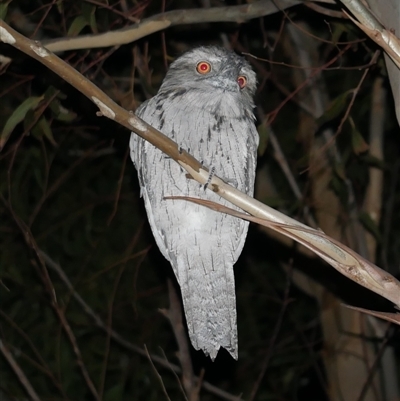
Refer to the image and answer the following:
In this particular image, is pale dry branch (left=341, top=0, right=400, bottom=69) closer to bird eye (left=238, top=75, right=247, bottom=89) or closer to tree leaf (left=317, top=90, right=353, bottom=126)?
bird eye (left=238, top=75, right=247, bottom=89)

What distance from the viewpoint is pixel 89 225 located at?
3752 mm

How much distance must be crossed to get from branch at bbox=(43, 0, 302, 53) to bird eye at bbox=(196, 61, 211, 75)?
0.13 meters

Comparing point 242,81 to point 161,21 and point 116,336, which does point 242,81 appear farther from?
point 116,336

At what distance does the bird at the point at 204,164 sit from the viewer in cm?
202

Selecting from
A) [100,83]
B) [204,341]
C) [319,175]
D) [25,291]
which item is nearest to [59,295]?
[25,291]

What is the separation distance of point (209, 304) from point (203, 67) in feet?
2.47

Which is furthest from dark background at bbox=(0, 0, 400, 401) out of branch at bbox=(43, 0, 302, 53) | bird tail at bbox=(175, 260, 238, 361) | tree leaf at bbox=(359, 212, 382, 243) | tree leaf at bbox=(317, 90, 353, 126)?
bird tail at bbox=(175, 260, 238, 361)

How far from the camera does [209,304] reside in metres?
2.17

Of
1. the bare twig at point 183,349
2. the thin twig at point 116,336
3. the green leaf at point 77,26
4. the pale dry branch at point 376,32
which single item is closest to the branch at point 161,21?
the green leaf at point 77,26

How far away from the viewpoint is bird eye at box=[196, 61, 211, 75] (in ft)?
6.80

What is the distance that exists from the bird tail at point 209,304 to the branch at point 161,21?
2.43 ft

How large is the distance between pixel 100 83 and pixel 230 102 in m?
1.14

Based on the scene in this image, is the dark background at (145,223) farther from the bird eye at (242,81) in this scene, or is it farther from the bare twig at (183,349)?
the bird eye at (242,81)

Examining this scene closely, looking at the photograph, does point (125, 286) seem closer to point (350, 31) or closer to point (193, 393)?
point (193, 393)
